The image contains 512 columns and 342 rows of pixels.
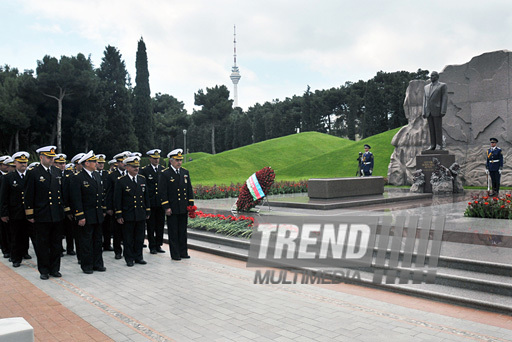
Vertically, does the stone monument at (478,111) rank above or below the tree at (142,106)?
below

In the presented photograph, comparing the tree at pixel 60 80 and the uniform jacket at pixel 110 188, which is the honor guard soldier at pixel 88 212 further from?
the tree at pixel 60 80

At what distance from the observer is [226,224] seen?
945 centimetres

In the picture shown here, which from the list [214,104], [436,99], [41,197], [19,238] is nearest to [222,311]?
[41,197]

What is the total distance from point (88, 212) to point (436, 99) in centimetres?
1232

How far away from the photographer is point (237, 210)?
462 inches

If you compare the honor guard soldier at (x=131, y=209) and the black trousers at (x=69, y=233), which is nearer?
the honor guard soldier at (x=131, y=209)

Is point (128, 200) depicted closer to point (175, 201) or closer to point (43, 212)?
point (175, 201)

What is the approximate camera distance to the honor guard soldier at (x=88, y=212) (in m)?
6.95

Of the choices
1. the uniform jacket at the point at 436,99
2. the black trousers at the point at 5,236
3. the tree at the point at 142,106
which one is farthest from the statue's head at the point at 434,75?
the tree at the point at 142,106

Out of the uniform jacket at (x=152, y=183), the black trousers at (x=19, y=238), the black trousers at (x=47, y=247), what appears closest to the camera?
the black trousers at (x=47, y=247)

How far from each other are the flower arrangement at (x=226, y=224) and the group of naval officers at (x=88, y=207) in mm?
1291

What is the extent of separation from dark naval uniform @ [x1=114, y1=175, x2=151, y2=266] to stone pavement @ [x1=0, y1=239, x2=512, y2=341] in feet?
2.77

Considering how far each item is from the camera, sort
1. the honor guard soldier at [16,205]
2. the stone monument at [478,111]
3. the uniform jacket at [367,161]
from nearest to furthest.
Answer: the honor guard soldier at [16,205] → the stone monument at [478,111] → the uniform jacket at [367,161]

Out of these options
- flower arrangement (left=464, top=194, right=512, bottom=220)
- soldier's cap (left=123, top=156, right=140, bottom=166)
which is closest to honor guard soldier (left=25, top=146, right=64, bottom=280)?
soldier's cap (left=123, top=156, right=140, bottom=166)
